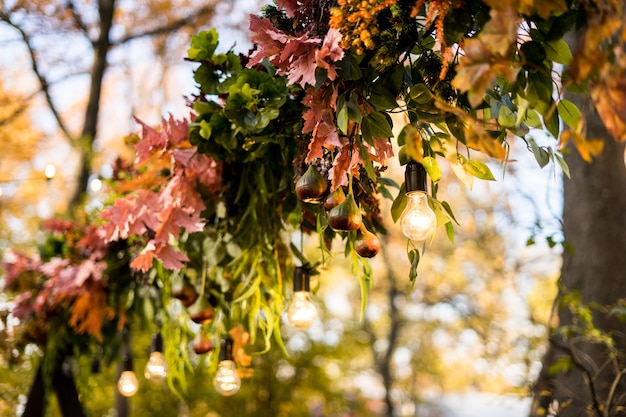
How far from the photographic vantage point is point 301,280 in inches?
56.1

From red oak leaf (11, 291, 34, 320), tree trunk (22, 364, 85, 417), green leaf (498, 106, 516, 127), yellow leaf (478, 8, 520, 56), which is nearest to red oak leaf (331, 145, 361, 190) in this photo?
green leaf (498, 106, 516, 127)

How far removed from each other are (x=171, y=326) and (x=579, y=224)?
1442mm

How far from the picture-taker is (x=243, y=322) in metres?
1.60

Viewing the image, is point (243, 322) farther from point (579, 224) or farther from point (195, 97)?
point (579, 224)

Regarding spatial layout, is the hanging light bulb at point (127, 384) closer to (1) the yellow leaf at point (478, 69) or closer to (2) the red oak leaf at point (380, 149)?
(2) the red oak leaf at point (380, 149)

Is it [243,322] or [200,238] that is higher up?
[200,238]

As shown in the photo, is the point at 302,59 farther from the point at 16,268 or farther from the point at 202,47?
the point at 16,268

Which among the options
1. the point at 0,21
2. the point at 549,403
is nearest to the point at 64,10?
the point at 0,21

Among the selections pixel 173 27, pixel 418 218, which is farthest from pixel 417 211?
pixel 173 27

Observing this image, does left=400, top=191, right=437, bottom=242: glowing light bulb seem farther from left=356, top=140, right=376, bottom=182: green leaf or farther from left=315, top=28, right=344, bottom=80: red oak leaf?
left=315, top=28, right=344, bottom=80: red oak leaf

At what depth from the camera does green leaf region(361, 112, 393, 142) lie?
36.5 inches

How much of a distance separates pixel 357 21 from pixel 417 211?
0.32 m

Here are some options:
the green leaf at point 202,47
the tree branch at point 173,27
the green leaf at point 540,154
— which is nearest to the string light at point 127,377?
the green leaf at point 202,47

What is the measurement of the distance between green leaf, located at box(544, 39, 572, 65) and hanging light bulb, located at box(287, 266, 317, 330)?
2.64 ft
